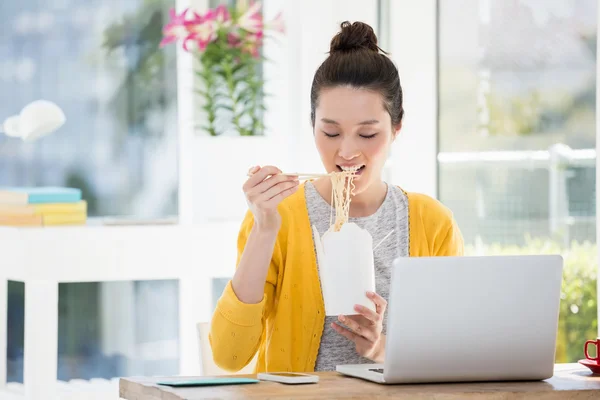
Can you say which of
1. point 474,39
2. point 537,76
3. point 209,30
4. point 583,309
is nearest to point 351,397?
point 583,309

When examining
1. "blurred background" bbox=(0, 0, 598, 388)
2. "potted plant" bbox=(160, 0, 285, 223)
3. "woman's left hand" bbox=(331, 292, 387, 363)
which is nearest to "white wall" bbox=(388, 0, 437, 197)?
"blurred background" bbox=(0, 0, 598, 388)

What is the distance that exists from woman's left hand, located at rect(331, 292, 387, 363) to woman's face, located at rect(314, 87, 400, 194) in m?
0.36

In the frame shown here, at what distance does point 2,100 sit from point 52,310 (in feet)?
3.34

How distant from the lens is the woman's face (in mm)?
2324

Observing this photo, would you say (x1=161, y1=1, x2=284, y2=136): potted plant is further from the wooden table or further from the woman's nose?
the wooden table

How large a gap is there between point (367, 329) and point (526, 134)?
1.49 metres

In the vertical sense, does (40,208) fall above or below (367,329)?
above

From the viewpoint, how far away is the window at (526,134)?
121 inches

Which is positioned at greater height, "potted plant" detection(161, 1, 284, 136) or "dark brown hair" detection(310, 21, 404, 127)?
"potted plant" detection(161, 1, 284, 136)

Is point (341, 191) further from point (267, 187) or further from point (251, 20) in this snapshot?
point (251, 20)

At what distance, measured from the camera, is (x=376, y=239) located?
2443 mm

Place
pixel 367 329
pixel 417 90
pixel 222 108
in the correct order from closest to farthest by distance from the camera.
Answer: pixel 367 329 → pixel 417 90 → pixel 222 108

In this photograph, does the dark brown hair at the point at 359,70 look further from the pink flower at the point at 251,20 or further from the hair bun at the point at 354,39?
the pink flower at the point at 251,20

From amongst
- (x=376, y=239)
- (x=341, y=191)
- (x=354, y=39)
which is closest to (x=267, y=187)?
(x=341, y=191)
